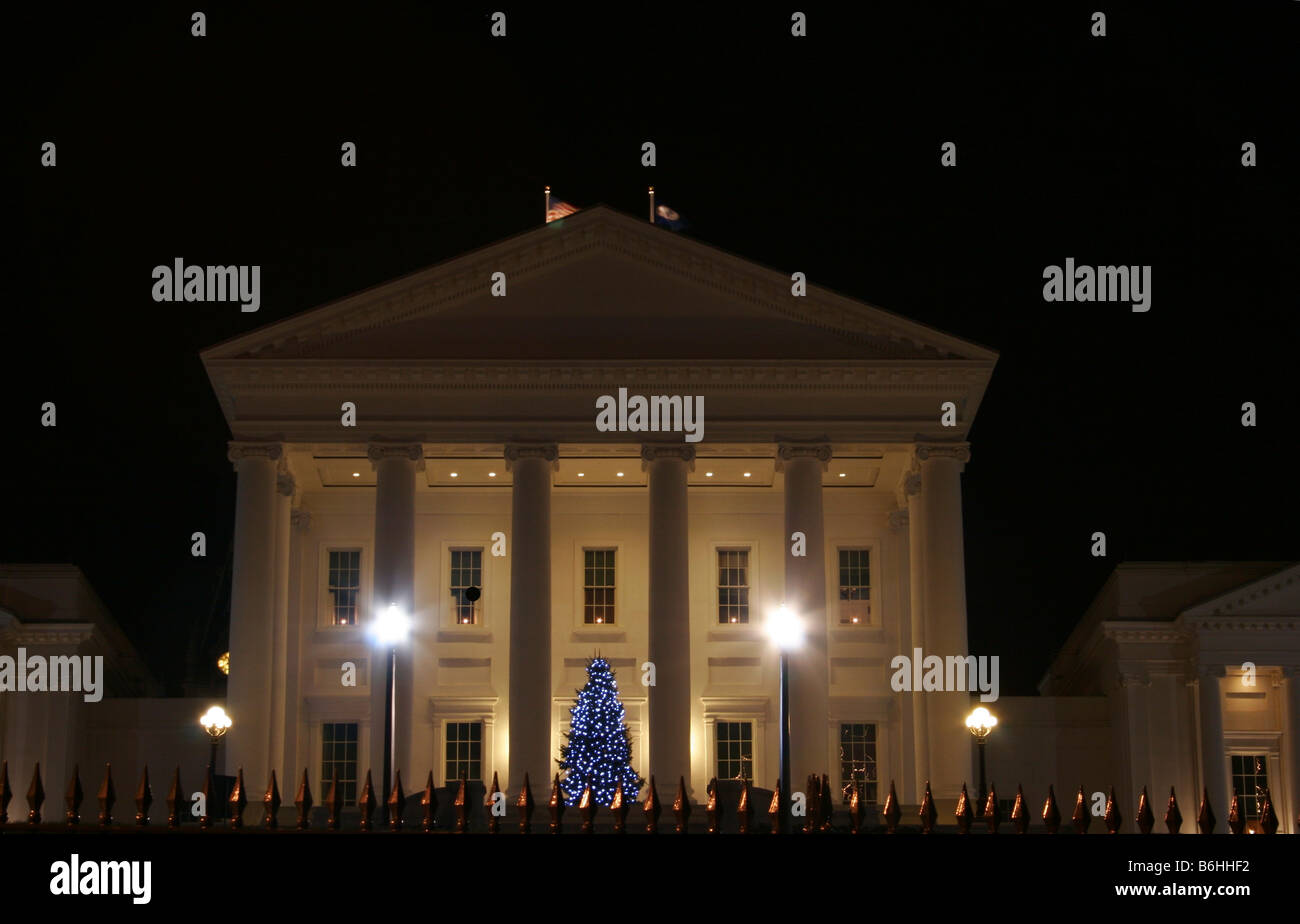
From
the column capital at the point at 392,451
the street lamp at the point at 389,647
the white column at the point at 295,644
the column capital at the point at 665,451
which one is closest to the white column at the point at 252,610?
the column capital at the point at 392,451

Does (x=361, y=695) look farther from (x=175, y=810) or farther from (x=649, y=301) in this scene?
(x=175, y=810)

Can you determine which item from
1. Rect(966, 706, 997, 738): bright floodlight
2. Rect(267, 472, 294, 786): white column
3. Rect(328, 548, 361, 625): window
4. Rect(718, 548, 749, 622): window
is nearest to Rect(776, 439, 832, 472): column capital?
Rect(718, 548, 749, 622): window

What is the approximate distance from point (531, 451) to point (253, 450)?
6617mm

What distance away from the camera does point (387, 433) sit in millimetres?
44531

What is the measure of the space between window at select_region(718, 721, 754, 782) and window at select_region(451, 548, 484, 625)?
292 inches

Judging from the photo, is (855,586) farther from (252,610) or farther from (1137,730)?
(252,610)

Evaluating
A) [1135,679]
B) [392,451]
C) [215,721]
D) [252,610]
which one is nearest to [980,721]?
[1135,679]

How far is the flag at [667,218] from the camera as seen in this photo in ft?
155

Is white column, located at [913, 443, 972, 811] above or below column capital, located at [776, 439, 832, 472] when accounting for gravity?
below

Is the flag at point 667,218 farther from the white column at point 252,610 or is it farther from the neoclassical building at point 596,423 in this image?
the white column at point 252,610

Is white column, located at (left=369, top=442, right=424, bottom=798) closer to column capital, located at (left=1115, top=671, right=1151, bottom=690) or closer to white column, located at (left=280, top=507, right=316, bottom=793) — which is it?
white column, located at (left=280, top=507, right=316, bottom=793)

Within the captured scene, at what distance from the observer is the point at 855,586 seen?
50312 millimetres

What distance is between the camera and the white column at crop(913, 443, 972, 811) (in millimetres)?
42906

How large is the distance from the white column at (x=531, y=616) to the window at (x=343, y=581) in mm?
7662
